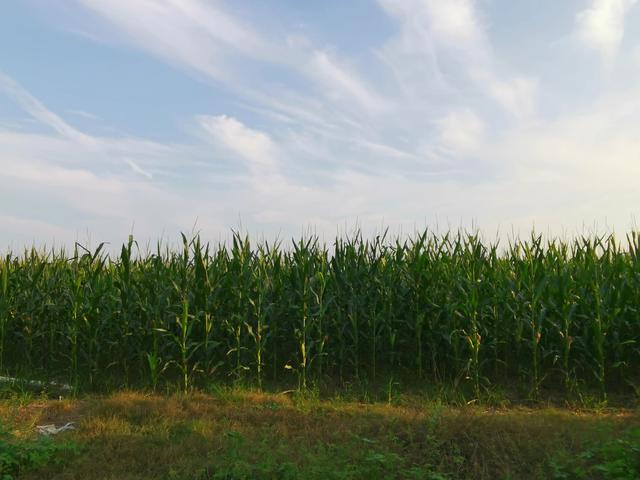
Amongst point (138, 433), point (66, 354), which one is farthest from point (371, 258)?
point (66, 354)

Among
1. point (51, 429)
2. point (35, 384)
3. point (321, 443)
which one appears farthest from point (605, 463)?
point (35, 384)

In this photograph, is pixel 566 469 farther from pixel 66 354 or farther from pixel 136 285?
pixel 66 354

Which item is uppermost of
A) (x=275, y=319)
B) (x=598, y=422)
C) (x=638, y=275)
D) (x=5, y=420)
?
(x=638, y=275)

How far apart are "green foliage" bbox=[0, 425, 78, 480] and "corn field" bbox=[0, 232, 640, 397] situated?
9.53ft

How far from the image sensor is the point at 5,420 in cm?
723

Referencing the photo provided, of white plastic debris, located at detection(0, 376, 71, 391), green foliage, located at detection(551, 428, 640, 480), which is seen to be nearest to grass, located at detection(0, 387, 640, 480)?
green foliage, located at detection(551, 428, 640, 480)

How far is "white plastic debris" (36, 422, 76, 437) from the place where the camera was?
677 cm

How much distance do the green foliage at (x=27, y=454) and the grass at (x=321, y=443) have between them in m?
0.06

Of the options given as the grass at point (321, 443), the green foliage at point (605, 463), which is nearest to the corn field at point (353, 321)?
the grass at point (321, 443)

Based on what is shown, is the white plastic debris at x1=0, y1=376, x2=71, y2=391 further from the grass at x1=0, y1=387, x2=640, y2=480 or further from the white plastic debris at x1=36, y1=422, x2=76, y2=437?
the white plastic debris at x1=36, y1=422, x2=76, y2=437

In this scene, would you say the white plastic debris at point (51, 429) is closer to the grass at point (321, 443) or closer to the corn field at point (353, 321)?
the grass at point (321, 443)

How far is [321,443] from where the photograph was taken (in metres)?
6.00

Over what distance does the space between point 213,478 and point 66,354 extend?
6.31 metres

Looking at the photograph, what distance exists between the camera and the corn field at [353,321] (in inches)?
364
